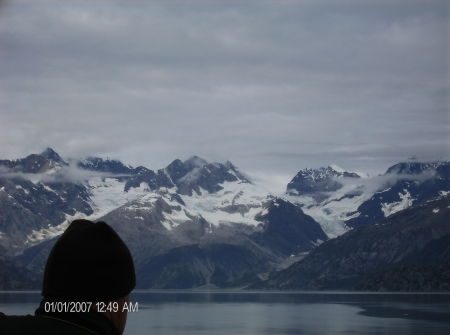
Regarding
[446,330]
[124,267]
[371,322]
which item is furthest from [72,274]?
[371,322]

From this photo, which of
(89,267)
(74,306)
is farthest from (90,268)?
(74,306)

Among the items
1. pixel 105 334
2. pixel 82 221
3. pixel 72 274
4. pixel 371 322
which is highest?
pixel 82 221

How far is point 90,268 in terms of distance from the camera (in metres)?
4.48

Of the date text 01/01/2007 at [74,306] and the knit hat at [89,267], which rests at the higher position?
the knit hat at [89,267]

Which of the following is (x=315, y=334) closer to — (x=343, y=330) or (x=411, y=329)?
(x=343, y=330)

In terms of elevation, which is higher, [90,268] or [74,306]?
[90,268]

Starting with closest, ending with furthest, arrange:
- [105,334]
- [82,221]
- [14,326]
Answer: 1. [14,326]
2. [105,334]
3. [82,221]

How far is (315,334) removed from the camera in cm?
16250

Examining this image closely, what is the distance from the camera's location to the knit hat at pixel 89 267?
448 centimetres

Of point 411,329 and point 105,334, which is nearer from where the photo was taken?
point 105,334

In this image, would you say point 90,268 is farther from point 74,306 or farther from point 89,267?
point 74,306

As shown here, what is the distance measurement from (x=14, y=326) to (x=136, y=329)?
16834cm

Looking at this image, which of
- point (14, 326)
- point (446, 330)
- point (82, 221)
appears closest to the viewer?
point (14, 326)

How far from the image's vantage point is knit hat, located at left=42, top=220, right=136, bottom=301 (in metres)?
4.48
